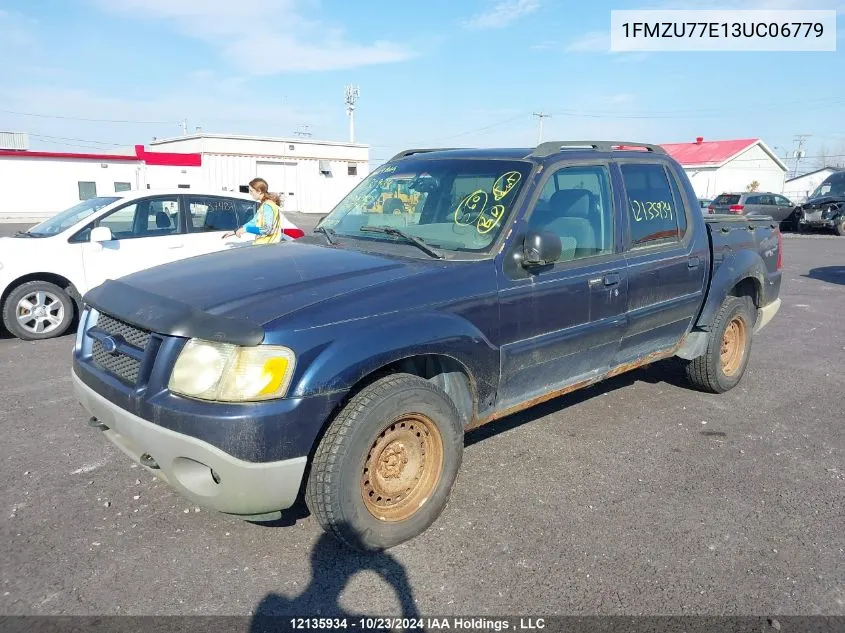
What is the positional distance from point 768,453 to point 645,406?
40.1 inches

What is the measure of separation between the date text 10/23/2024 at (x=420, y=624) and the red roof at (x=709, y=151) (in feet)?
168

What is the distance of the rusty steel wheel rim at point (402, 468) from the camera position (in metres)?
3.00

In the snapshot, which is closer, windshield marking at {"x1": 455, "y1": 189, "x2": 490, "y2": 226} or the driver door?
windshield marking at {"x1": 455, "y1": 189, "x2": 490, "y2": 226}

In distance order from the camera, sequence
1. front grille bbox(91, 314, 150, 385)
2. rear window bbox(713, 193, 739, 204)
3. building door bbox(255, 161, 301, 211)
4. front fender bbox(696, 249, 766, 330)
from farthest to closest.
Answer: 1. building door bbox(255, 161, 301, 211)
2. rear window bbox(713, 193, 739, 204)
3. front fender bbox(696, 249, 766, 330)
4. front grille bbox(91, 314, 150, 385)

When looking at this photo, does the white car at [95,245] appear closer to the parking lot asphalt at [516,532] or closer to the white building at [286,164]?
the parking lot asphalt at [516,532]

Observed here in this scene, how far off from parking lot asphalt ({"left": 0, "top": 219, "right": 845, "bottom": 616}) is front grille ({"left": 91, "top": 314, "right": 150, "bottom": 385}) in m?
0.83

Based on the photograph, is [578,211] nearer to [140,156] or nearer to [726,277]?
[726,277]

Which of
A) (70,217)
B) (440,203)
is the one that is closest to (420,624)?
A: (440,203)

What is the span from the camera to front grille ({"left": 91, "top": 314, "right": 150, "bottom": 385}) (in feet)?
9.50

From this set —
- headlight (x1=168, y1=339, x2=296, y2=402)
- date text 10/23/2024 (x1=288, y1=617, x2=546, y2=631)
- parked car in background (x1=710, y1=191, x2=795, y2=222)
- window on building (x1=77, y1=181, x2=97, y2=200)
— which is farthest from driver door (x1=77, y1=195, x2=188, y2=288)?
window on building (x1=77, y1=181, x2=97, y2=200)

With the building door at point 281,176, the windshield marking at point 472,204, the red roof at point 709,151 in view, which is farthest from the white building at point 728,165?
the windshield marking at point 472,204

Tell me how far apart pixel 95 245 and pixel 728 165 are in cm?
5075

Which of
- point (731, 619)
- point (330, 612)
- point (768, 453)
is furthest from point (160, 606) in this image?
point (768, 453)

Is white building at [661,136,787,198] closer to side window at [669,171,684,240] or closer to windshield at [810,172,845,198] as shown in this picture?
windshield at [810,172,845,198]
